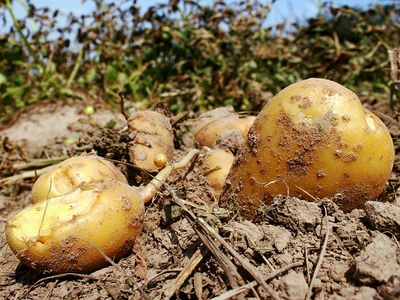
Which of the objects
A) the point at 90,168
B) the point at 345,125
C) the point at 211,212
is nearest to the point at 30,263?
the point at 90,168

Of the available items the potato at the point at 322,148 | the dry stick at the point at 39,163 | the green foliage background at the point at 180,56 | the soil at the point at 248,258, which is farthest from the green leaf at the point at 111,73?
the potato at the point at 322,148

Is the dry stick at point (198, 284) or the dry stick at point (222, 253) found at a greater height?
the dry stick at point (222, 253)

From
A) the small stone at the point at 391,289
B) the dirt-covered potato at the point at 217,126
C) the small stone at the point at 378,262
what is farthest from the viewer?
the dirt-covered potato at the point at 217,126

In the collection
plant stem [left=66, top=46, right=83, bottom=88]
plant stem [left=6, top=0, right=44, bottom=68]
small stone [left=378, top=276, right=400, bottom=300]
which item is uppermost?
small stone [left=378, top=276, right=400, bottom=300]

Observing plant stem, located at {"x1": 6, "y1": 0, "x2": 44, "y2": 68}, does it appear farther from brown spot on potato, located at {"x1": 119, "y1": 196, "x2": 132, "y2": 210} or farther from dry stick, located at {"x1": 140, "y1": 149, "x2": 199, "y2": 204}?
brown spot on potato, located at {"x1": 119, "y1": 196, "x2": 132, "y2": 210}

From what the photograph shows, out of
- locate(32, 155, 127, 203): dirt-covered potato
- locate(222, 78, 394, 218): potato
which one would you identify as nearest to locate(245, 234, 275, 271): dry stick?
locate(222, 78, 394, 218): potato

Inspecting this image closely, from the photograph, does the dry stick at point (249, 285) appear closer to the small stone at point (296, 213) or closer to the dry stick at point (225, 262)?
the dry stick at point (225, 262)

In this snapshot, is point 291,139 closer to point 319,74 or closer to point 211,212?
point 211,212
